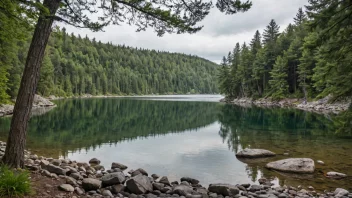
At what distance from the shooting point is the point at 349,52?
1028 cm

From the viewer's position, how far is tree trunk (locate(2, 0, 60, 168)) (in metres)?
7.86

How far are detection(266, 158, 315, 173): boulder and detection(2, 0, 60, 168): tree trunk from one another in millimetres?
11251

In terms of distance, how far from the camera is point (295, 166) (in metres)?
13.5

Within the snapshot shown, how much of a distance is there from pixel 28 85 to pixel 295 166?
39.0ft

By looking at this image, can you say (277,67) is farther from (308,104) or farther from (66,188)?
(66,188)

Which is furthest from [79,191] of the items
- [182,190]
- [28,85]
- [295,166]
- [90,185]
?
[295,166]

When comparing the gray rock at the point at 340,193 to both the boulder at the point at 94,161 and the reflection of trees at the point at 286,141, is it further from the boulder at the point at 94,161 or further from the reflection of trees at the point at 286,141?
the boulder at the point at 94,161

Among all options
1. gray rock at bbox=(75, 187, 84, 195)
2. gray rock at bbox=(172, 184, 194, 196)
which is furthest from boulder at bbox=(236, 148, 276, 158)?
gray rock at bbox=(75, 187, 84, 195)

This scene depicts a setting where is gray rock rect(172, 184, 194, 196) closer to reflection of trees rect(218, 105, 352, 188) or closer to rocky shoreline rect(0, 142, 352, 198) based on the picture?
rocky shoreline rect(0, 142, 352, 198)

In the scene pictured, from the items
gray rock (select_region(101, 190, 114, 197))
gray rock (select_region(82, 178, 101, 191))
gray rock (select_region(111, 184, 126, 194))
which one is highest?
gray rock (select_region(82, 178, 101, 191))

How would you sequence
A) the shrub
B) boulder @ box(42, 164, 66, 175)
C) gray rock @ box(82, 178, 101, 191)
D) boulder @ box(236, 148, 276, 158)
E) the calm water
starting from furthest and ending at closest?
boulder @ box(236, 148, 276, 158), the calm water, boulder @ box(42, 164, 66, 175), gray rock @ box(82, 178, 101, 191), the shrub

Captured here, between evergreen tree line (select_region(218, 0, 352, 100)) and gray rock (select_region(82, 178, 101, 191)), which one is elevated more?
evergreen tree line (select_region(218, 0, 352, 100))

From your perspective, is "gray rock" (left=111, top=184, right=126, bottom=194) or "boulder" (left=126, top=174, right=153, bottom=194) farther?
"boulder" (left=126, top=174, right=153, bottom=194)

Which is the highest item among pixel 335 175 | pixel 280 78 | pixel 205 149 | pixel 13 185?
pixel 280 78
